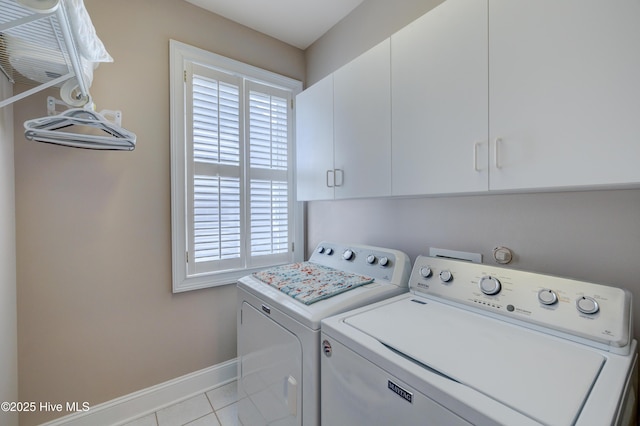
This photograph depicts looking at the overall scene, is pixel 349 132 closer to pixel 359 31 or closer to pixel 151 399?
pixel 359 31

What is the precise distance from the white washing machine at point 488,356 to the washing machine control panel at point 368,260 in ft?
0.84

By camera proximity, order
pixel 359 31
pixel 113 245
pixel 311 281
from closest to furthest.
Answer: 1. pixel 311 281
2. pixel 113 245
3. pixel 359 31

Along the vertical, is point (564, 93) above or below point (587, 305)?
above

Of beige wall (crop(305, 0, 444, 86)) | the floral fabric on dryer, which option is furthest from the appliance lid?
beige wall (crop(305, 0, 444, 86))

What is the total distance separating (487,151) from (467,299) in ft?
2.00

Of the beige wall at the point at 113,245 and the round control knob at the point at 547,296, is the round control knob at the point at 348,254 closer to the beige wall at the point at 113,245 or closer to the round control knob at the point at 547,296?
the round control knob at the point at 547,296

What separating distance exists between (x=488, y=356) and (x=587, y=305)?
400 millimetres

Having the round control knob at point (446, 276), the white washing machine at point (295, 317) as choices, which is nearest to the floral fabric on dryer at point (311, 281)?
the white washing machine at point (295, 317)

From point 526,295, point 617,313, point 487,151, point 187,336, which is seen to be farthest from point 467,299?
point 187,336

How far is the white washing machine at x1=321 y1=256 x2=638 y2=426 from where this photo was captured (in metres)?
0.60

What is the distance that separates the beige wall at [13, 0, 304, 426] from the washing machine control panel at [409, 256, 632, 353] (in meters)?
1.68

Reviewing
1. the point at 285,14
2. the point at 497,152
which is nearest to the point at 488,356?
the point at 497,152

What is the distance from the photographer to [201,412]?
69.4 inches

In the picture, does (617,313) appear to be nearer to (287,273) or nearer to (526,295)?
(526,295)
